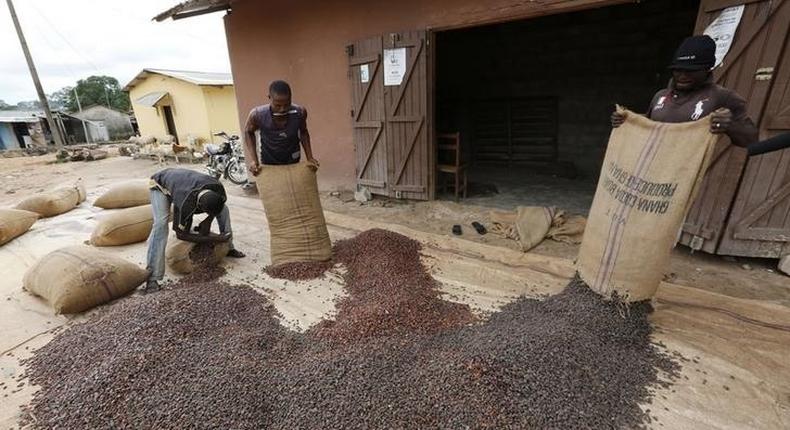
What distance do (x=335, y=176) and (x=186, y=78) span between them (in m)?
10.4

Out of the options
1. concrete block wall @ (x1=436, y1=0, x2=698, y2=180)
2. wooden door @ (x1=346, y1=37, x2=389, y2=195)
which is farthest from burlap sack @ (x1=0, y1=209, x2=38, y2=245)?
concrete block wall @ (x1=436, y1=0, x2=698, y2=180)

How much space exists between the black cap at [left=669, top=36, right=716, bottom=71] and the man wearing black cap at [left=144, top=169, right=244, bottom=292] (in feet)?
8.98

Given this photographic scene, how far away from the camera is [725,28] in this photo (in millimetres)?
2318

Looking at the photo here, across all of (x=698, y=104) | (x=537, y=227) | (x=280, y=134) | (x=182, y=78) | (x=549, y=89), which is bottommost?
(x=537, y=227)

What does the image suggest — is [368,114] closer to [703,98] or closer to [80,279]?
[80,279]

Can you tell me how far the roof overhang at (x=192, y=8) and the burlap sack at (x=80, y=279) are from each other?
410 cm

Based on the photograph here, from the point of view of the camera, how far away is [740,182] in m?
2.43

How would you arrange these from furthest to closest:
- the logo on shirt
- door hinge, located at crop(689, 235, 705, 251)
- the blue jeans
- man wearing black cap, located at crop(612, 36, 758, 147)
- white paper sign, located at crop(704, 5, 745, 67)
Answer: door hinge, located at crop(689, 235, 705, 251) < the blue jeans < white paper sign, located at crop(704, 5, 745, 67) < the logo on shirt < man wearing black cap, located at crop(612, 36, 758, 147)

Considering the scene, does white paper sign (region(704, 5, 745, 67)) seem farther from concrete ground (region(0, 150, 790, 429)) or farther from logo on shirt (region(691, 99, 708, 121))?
concrete ground (region(0, 150, 790, 429))

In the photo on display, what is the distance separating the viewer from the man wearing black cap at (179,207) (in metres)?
2.34

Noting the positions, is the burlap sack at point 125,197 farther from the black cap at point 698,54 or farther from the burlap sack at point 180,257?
the black cap at point 698,54

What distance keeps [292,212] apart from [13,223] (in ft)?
9.99

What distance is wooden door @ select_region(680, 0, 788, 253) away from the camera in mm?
2174

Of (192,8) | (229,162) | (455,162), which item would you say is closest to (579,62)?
(455,162)
